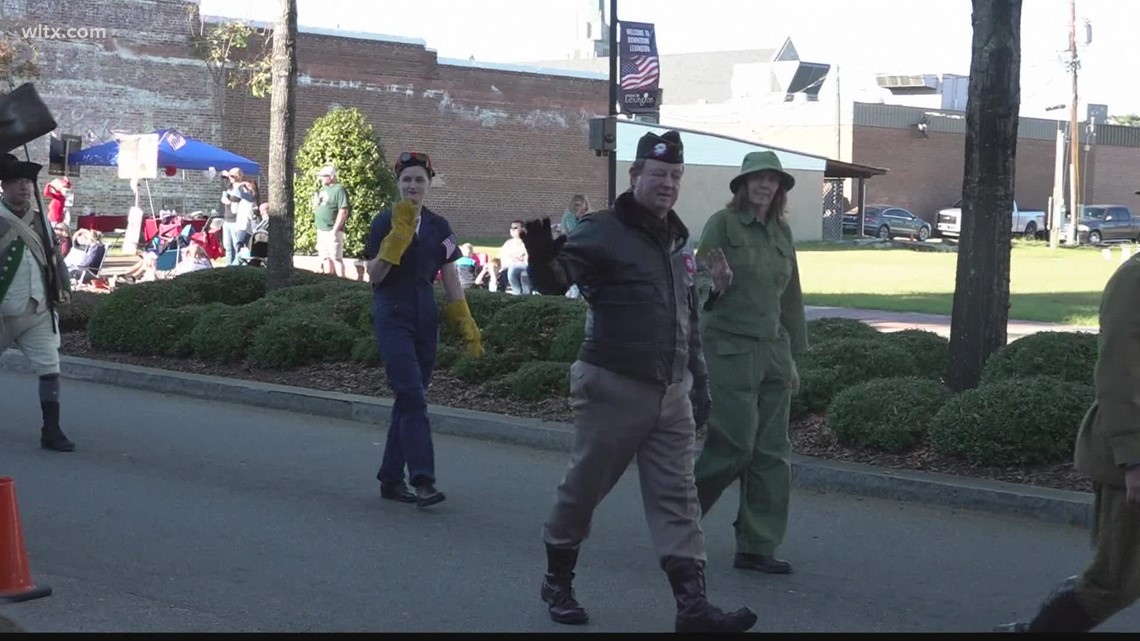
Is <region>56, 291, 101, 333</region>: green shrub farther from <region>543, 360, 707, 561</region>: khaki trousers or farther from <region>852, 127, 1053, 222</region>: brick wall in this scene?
<region>852, 127, 1053, 222</region>: brick wall

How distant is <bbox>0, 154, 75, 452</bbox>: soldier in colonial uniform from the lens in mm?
9523

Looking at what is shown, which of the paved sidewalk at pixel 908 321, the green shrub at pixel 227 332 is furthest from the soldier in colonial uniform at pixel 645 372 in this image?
the paved sidewalk at pixel 908 321

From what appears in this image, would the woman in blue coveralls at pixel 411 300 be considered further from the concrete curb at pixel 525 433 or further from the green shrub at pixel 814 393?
the green shrub at pixel 814 393

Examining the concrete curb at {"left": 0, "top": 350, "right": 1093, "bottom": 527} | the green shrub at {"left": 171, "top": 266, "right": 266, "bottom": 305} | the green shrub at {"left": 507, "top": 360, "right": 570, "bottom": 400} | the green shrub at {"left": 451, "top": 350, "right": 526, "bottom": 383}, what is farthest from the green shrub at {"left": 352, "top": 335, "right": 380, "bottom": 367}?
the green shrub at {"left": 171, "top": 266, "right": 266, "bottom": 305}

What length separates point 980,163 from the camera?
981 centimetres

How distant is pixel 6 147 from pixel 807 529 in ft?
15.0

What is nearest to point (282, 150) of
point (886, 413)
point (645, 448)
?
point (886, 413)

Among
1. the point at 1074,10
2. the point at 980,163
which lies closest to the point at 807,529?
the point at 980,163

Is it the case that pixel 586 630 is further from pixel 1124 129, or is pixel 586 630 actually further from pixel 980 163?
pixel 1124 129

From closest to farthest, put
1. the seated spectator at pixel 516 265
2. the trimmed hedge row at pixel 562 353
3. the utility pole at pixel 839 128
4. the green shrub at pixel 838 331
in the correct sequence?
the trimmed hedge row at pixel 562 353, the green shrub at pixel 838 331, the seated spectator at pixel 516 265, the utility pole at pixel 839 128

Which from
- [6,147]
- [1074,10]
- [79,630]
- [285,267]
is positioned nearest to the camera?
[79,630]

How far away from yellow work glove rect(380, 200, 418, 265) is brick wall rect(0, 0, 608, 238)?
3203 centimetres

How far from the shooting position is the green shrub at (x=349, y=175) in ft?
79.3

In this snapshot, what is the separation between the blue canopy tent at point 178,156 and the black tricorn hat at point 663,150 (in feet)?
77.5
